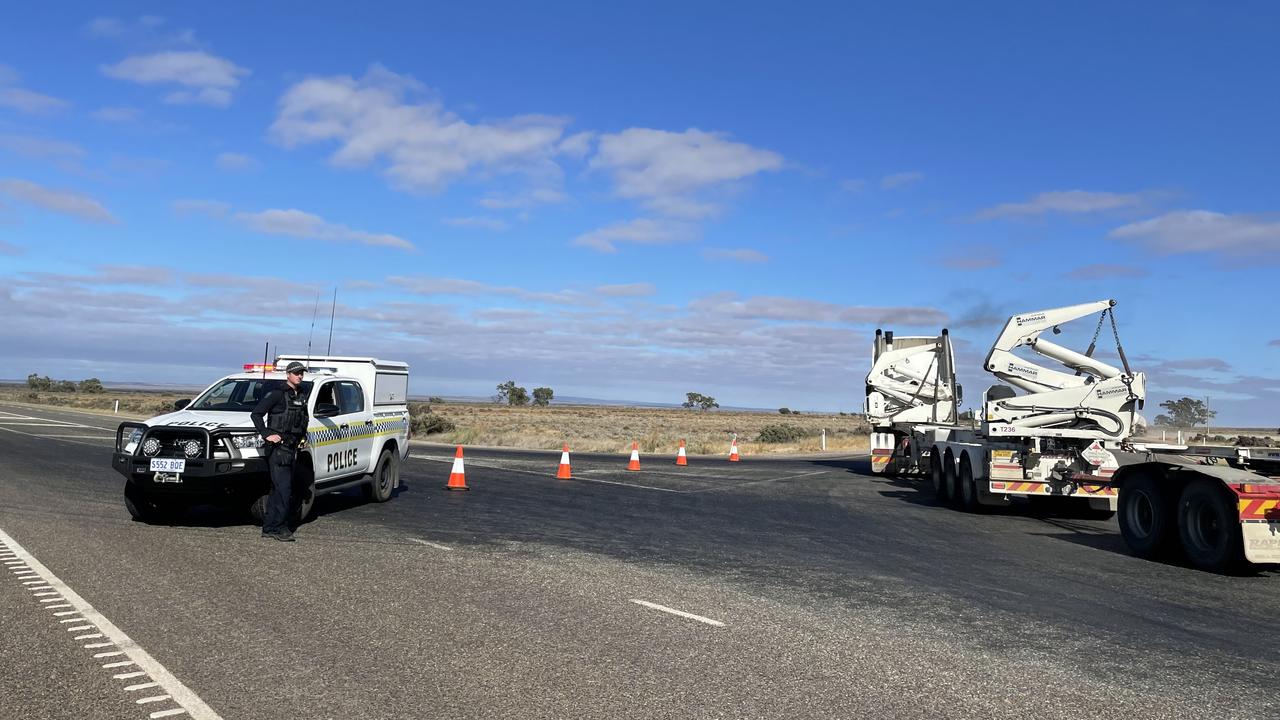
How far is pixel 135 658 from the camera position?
5398mm

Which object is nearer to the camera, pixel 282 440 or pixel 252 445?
pixel 282 440

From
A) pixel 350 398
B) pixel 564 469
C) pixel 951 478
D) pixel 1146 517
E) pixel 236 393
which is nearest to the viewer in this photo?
pixel 1146 517

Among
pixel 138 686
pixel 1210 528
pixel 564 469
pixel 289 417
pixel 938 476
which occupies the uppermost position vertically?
pixel 289 417

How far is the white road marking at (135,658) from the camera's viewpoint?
461 centimetres

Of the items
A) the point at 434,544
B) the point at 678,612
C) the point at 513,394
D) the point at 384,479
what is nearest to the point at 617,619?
the point at 678,612

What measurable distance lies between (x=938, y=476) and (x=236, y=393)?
41.7ft

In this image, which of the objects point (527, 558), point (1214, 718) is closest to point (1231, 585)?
point (1214, 718)

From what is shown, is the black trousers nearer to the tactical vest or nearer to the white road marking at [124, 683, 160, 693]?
the tactical vest

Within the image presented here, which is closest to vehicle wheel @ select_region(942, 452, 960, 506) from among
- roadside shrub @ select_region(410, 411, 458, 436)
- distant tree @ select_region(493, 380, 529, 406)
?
roadside shrub @ select_region(410, 411, 458, 436)

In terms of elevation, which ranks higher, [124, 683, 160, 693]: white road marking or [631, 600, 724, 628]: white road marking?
[631, 600, 724, 628]: white road marking

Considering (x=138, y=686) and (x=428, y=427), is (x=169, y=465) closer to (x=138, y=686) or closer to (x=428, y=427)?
(x=138, y=686)

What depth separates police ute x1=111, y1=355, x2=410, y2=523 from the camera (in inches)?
405

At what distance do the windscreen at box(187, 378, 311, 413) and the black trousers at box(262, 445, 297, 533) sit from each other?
5.32 feet

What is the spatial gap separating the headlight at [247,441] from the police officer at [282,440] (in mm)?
268
